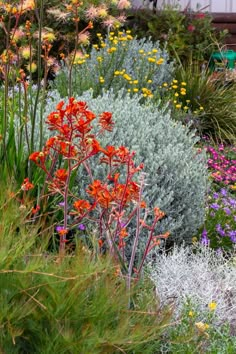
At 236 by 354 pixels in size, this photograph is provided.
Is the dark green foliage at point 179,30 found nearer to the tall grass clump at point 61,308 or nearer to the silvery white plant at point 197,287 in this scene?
the silvery white plant at point 197,287

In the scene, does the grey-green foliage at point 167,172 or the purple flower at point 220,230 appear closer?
the grey-green foliage at point 167,172

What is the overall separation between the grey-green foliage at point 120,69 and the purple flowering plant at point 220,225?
233cm

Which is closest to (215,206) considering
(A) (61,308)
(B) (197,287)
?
(B) (197,287)

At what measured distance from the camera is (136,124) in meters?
4.85

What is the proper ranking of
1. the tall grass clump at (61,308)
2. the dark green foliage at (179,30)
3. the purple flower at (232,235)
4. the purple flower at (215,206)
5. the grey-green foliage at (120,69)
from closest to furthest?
the tall grass clump at (61,308) < the purple flower at (232,235) < the purple flower at (215,206) < the grey-green foliage at (120,69) < the dark green foliage at (179,30)

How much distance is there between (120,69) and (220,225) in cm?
330

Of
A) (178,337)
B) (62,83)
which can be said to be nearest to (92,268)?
(178,337)

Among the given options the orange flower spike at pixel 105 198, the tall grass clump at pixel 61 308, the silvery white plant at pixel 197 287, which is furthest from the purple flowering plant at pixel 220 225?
the tall grass clump at pixel 61 308

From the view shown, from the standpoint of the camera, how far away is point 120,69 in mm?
7836

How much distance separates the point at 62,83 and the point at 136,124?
8.50 feet

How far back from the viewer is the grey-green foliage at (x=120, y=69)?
7391 millimetres

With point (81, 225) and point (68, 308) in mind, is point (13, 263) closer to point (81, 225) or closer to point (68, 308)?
point (68, 308)

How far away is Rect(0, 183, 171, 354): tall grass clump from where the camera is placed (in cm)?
236

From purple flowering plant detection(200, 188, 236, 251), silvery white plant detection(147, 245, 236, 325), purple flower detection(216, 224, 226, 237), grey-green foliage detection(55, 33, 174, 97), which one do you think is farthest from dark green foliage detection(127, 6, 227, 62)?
silvery white plant detection(147, 245, 236, 325)
